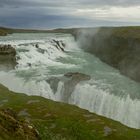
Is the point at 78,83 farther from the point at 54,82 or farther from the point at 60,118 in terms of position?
the point at 60,118

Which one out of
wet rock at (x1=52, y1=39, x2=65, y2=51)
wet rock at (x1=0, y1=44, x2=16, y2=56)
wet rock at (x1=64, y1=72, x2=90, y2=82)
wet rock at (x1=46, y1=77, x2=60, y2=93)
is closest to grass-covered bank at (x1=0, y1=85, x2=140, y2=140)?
wet rock at (x1=46, y1=77, x2=60, y2=93)

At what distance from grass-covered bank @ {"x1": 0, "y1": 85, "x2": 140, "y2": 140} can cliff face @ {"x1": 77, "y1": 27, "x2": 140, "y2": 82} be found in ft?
98.1

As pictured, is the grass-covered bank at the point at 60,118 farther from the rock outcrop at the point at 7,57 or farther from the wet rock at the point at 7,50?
the wet rock at the point at 7,50

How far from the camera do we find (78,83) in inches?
2886

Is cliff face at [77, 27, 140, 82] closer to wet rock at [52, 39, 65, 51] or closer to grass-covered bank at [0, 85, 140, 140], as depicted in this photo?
wet rock at [52, 39, 65, 51]

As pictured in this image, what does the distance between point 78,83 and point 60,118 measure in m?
24.8

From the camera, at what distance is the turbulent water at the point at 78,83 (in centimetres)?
6400

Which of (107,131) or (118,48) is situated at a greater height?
(118,48)

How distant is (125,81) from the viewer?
7838 centimetres

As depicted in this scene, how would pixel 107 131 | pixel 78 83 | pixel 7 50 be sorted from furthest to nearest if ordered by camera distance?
pixel 7 50, pixel 78 83, pixel 107 131

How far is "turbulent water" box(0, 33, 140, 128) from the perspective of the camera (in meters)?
64.0

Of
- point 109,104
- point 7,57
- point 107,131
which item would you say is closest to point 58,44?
point 7,57

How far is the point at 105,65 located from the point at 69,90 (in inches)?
1176

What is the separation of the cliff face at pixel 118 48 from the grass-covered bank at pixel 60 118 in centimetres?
2991
